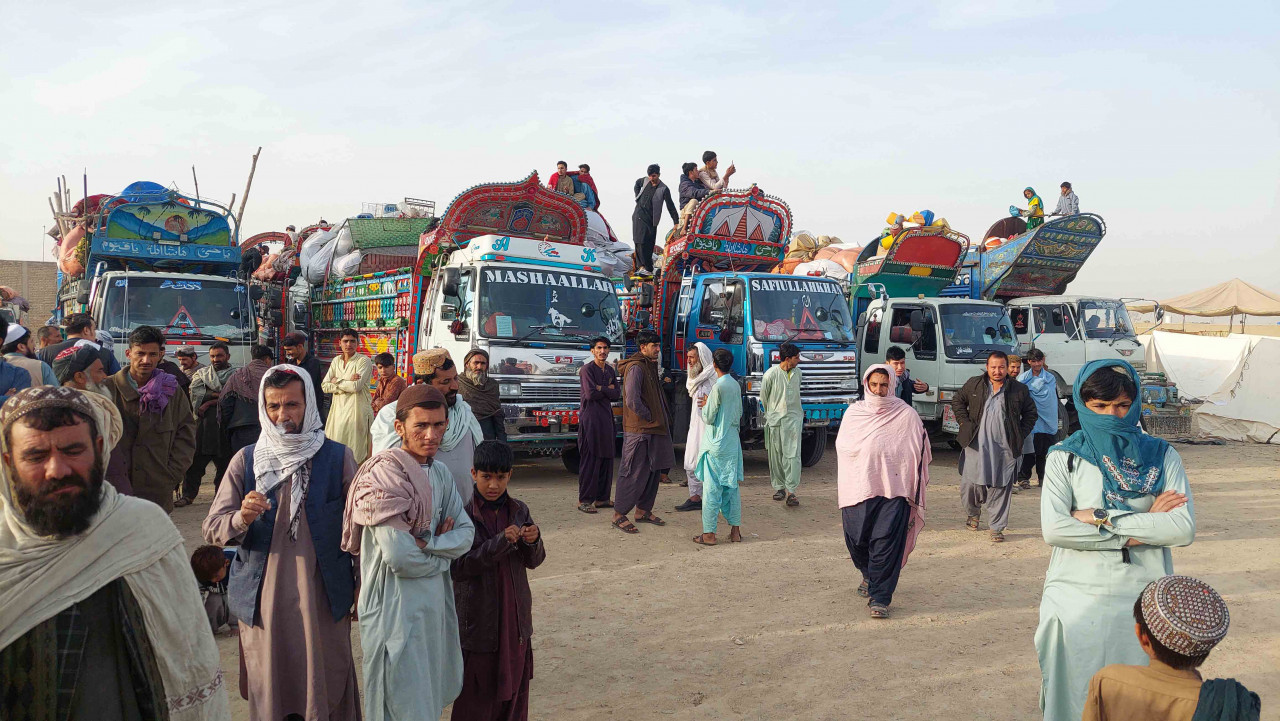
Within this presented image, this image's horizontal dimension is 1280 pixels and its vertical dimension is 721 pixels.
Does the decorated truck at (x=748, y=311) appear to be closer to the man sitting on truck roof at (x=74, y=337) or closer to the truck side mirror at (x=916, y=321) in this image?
the truck side mirror at (x=916, y=321)

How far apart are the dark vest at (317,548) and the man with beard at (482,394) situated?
414cm

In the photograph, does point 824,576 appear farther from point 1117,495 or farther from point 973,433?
point 1117,495

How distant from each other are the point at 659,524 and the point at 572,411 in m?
2.05

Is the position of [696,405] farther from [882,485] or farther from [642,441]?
[882,485]

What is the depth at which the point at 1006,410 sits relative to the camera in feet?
23.6

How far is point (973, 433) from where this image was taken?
24.5ft

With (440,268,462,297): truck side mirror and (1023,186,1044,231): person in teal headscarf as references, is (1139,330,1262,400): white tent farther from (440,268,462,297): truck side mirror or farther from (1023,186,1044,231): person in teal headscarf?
(440,268,462,297): truck side mirror

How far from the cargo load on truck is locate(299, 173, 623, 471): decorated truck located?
7.56 m

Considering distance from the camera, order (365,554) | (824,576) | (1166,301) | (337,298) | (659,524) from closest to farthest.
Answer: (365,554) → (824,576) → (659,524) → (337,298) → (1166,301)

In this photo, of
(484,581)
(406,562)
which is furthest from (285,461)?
(484,581)

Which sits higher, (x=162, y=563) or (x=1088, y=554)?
(x=162, y=563)

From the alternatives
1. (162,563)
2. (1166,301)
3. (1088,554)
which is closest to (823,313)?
(1088,554)

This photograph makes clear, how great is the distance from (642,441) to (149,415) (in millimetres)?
3719

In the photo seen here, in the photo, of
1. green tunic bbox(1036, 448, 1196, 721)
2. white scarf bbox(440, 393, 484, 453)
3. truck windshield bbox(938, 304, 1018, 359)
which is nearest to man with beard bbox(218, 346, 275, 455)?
white scarf bbox(440, 393, 484, 453)
